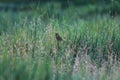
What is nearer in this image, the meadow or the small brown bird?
the meadow

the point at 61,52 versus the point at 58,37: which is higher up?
the point at 58,37

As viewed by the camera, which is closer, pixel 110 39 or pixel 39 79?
pixel 39 79

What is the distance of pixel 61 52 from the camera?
7.32 meters

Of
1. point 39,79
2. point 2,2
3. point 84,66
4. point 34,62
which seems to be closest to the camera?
point 39,79

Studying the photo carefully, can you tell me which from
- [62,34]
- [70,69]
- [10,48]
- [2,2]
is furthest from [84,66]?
[2,2]

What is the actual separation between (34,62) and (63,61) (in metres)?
0.91

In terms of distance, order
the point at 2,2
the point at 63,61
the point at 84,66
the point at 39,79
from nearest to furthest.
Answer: the point at 39,79, the point at 84,66, the point at 63,61, the point at 2,2

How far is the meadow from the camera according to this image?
19.1ft

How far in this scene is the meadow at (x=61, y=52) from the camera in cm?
581

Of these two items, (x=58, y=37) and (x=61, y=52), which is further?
(x=58, y=37)

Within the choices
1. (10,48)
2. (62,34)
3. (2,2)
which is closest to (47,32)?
(62,34)

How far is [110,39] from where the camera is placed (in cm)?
795

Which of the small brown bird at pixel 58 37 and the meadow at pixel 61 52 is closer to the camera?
the meadow at pixel 61 52

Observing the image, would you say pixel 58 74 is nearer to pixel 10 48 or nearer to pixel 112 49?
pixel 10 48
